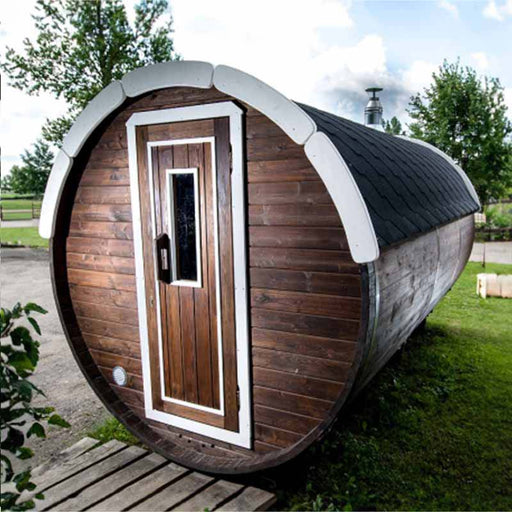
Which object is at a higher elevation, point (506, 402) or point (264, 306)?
point (264, 306)

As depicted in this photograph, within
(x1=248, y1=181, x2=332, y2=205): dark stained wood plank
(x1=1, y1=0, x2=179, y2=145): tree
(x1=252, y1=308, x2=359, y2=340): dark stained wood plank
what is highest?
(x1=1, y1=0, x2=179, y2=145): tree

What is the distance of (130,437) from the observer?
436 cm

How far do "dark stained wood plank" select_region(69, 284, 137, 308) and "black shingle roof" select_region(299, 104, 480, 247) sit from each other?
194cm

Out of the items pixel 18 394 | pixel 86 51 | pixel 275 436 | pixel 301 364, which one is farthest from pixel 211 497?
pixel 86 51

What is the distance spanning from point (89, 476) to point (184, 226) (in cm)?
195

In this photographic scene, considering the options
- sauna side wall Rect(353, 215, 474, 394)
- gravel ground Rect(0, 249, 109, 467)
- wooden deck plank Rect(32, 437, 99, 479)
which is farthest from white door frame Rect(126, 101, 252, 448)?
gravel ground Rect(0, 249, 109, 467)

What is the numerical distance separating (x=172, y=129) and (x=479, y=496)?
11.2 ft

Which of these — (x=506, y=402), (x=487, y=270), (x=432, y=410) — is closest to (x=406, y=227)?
(x=432, y=410)

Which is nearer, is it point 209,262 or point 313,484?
point 209,262

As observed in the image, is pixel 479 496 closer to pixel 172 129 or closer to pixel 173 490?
pixel 173 490

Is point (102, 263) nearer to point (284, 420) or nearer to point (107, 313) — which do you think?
point (107, 313)

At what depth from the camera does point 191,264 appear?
11.5ft

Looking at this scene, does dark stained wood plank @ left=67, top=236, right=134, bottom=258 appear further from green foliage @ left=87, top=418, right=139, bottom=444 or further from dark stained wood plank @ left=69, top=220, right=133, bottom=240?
green foliage @ left=87, top=418, right=139, bottom=444

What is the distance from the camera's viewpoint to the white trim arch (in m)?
2.64
